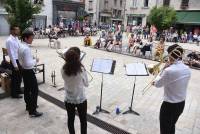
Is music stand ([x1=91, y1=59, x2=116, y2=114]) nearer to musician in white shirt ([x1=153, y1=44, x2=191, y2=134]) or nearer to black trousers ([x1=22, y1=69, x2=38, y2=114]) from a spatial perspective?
black trousers ([x1=22, y1=69, x2=38, y2=114])

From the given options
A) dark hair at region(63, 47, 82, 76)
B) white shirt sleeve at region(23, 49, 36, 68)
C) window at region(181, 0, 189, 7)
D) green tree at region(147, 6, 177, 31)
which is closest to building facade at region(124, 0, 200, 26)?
window at region(181, 0, 189, 7)

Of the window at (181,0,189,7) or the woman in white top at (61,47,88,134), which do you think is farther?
the window at (181,0,189,7)

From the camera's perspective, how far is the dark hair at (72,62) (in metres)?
3.35

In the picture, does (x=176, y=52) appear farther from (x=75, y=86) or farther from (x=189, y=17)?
(x=189, y=17)

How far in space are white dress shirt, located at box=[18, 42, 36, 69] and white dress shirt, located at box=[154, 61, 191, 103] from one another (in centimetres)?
249

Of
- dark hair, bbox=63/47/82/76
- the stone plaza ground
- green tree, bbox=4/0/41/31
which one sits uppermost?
green tree, bbox=4/0/41/31

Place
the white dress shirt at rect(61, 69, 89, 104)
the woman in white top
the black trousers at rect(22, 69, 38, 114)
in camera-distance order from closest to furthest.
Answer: the woman in white top
the white dress shirt at rect(61, 69, 89, 104)
the black trousers at rect(22, 69, 38, 114)

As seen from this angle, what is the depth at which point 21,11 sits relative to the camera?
49.2 feet

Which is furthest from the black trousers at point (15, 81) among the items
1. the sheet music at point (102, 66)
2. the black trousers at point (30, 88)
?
the sheet music at point (102, 66)

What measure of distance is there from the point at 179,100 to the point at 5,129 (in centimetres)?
330

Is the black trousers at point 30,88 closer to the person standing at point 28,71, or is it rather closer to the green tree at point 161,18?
the person standing at point 28,71

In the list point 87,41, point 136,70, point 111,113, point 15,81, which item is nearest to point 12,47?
point 15,81

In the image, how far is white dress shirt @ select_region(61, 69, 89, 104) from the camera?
3578 millimetres

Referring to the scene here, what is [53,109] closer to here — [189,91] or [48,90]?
[48,90]
